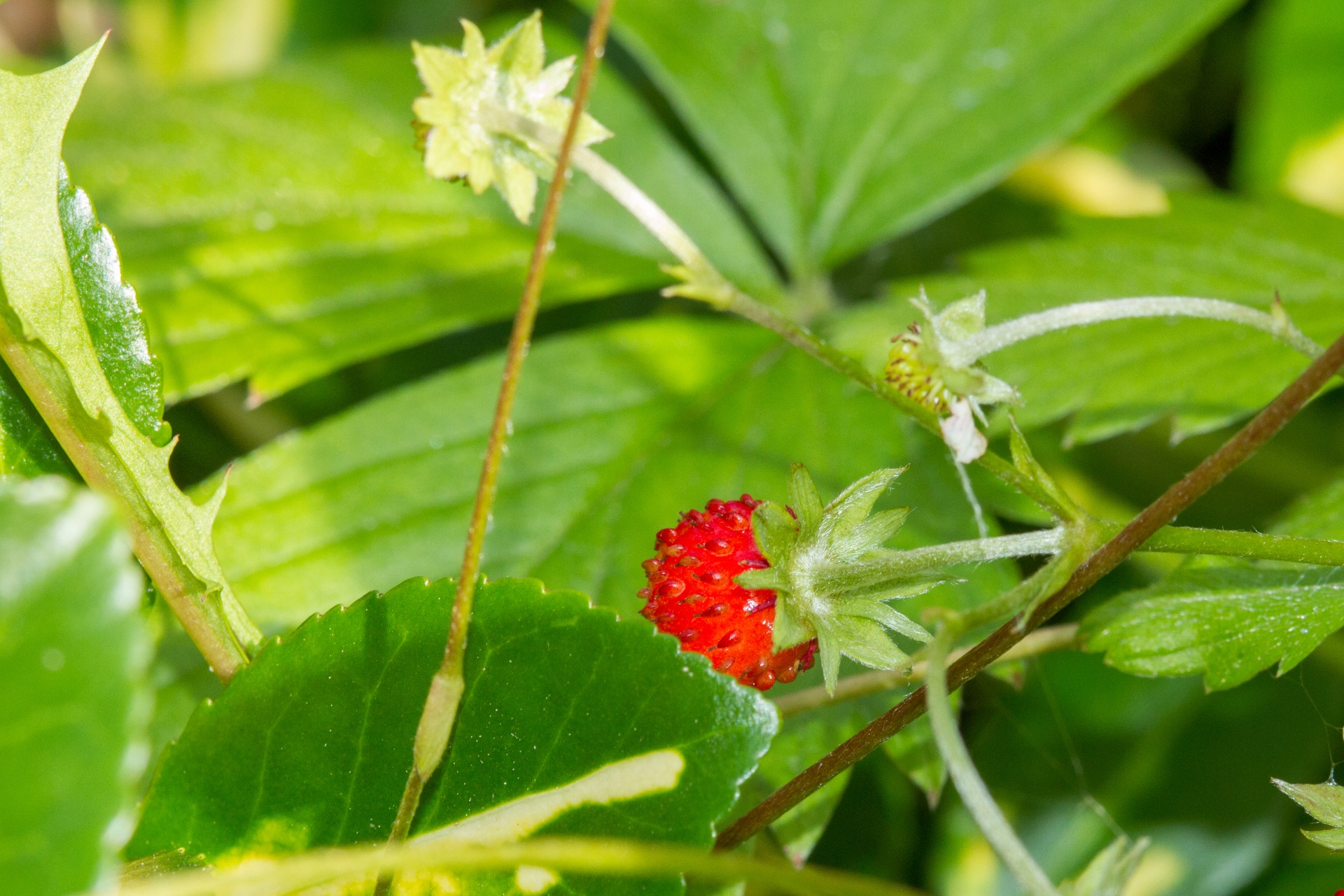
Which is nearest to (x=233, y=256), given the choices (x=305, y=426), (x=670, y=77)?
(x=305, y=426)

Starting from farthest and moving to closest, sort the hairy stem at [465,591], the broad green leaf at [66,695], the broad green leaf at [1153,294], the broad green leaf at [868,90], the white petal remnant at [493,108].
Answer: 1. the broad green leaf at [868,90]
2. the broad green leaf at [1153,294]
3. the white petal remnant at [493,108]
4. the hairy stem at [465,591]
5. the broad green leaf at [66,695]

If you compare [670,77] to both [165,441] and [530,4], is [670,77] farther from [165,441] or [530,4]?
[165,441]

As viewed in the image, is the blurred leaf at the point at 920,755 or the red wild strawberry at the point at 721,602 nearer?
the red wild strawberry at the point at 721,602

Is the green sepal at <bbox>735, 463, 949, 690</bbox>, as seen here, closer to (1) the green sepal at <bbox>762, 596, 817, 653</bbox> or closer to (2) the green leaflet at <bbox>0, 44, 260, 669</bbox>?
(1) the green sepal at <bbox>762, 596, 817, 653</bbox>

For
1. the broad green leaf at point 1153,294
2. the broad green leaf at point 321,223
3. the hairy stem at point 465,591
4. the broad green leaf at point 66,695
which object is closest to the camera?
the broad green leaf at point 66,695

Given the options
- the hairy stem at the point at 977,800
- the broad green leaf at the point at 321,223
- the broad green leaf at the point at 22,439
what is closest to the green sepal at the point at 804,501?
the hairy stem at the point at 977,800

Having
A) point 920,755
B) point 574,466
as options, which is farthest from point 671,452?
point 920,755

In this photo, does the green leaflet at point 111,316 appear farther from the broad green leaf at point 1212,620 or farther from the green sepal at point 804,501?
the broad green leaf at point 1212,620

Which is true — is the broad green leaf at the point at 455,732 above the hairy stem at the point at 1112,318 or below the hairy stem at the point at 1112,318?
below
